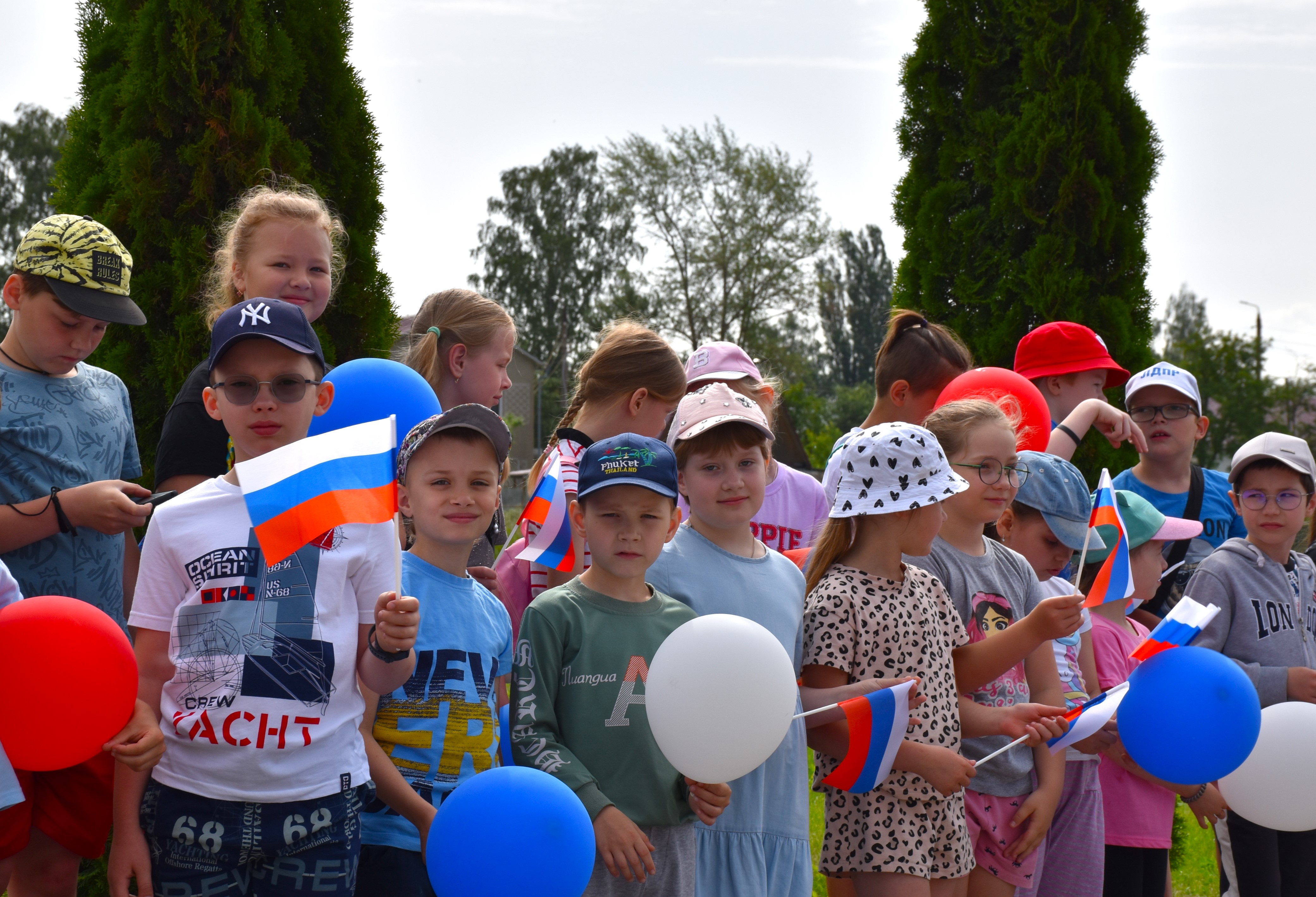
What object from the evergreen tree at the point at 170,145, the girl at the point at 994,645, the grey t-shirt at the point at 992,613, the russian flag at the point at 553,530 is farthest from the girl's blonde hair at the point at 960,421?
the evergreen tree at the point at 170,145

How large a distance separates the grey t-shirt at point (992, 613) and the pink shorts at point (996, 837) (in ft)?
0.12

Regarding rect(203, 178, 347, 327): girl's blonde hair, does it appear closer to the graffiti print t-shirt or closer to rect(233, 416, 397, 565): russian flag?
the graffiti print t-shirt

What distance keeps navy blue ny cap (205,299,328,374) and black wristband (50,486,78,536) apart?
602mm

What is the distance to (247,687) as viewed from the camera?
225 centimetres

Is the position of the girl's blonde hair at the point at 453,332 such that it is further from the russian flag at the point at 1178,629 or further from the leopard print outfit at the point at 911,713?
the russian flag at the point at 1178,629

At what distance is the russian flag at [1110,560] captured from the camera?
3236 mm

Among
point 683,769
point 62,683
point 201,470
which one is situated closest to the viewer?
point 62,683

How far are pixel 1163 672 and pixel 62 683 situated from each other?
2.76 m

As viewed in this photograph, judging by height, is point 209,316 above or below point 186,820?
above

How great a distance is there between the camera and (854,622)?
9.62 ft

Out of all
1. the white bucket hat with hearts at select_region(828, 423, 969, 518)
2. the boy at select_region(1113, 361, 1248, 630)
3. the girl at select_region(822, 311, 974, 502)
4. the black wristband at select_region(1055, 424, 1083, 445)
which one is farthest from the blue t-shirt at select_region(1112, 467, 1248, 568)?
the white bucket hat with hearts at select_region(828, 423, 969, 518)

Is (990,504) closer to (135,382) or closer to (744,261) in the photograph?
(135,382)

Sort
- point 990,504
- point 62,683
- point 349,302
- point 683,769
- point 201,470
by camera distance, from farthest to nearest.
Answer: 1. point 349,302
2. point 990,504
3. point 201,470
4. point 683,769
5. point 62,683

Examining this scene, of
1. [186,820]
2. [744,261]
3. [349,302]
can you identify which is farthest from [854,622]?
[744,261]
